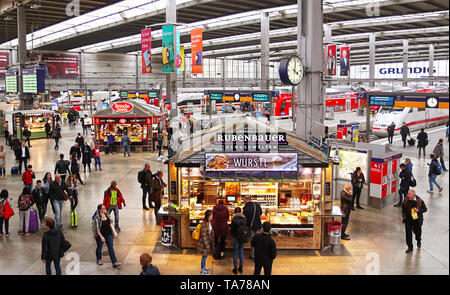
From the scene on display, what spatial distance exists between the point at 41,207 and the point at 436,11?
30.0m

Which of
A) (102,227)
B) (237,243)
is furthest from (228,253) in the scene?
(102,227)

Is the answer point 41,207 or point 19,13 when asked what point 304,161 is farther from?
point 19,13

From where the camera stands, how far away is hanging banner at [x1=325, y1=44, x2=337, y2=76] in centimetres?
2619

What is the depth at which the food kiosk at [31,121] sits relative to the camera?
99.0ft

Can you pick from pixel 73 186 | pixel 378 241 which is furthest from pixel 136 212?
pixel 378 241

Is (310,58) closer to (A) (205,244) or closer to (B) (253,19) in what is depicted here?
(A) (205,244)

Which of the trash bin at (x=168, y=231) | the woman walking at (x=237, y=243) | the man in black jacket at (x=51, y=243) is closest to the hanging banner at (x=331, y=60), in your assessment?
the trash bin at (x=168, y=231)

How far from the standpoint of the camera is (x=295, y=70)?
52.7 feet

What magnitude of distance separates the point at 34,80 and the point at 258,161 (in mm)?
22080

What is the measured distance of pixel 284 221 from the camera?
395 inches

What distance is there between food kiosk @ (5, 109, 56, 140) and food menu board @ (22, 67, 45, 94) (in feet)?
7.32

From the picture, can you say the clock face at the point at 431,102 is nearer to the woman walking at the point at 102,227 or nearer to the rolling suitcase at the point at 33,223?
the woman walking at the point at 102,227

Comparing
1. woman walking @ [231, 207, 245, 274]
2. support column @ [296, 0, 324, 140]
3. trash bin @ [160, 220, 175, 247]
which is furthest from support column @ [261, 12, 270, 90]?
woman walking @ [231, 207, 245, 274]

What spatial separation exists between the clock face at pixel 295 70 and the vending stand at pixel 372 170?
9.49 ft
